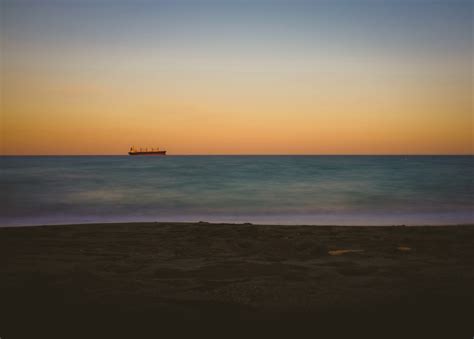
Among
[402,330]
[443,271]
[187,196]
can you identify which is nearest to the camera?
[402,330]

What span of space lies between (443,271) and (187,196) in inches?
734

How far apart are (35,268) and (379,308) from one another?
4344 millimetres

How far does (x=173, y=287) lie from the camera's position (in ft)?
15.6

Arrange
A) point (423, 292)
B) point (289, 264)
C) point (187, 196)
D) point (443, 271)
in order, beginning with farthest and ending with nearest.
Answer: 1. point (187, 196)
2. point (289, 264)
3. point (443, 271)
4. point (423, 292)

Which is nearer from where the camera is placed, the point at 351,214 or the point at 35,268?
the point at 35,268

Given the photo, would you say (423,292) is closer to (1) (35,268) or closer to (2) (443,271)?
(2) (443,271)

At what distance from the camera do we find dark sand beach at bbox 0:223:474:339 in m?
3.68

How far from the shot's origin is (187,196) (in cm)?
2322

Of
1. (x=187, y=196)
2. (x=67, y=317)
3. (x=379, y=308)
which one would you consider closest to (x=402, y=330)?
(x=379, y=308)

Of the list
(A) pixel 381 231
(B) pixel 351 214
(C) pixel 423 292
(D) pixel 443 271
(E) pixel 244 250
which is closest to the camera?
(C) pixel 423 292

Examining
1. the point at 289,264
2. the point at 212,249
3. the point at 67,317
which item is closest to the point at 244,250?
the point at 212,249

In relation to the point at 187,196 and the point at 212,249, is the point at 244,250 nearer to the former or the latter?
the point at 212,249

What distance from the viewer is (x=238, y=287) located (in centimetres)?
473

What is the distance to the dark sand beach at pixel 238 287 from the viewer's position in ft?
12.1
